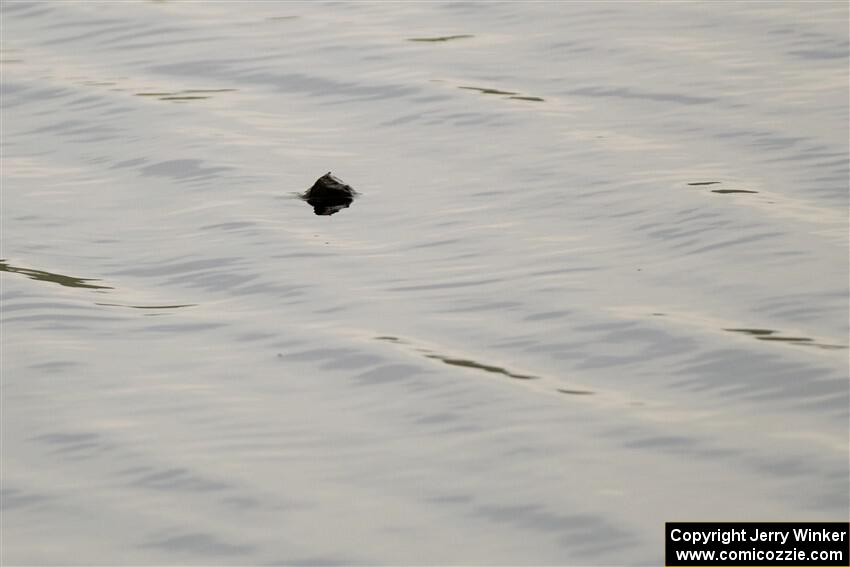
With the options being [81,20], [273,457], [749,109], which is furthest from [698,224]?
[81,20]

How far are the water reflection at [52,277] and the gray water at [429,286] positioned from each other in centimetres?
6

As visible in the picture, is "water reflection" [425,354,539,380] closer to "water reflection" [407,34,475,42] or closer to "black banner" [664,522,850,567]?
"black banner" [664,522,850,567]

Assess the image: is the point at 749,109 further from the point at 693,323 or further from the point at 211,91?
the point at 211,91

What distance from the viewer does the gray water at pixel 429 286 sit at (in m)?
5.47

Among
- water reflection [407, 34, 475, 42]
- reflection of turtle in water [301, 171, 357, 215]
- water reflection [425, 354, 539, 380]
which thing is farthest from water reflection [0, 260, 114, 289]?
water reflection [407, 34, 475, 42]

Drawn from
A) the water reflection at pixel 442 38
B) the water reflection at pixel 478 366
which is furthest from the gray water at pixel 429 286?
the water reflection at pixel 442 38

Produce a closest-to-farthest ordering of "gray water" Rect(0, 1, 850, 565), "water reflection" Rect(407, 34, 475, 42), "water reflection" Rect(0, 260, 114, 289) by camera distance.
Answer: "gray water" Rect(0, 1, 850, 565), "water reflection" Rect(0, 260, 114, 289), "water reflection" Rect(407, 34, 475, 42)

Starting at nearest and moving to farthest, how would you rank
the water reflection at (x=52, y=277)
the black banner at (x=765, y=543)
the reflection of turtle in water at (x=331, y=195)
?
the black banner at (x=765, y=543) < the water reflection at (x=52, y=277) < the reflection of turtle in water at (x=331, y=195)

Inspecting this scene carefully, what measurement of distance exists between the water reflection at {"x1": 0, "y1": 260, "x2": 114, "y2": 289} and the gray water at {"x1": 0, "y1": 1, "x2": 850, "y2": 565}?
→ 6 cm

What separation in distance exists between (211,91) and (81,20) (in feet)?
7.99

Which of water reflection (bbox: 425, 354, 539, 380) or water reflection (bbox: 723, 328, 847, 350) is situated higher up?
water reflection (bbox: 723, 328, 847, 350)

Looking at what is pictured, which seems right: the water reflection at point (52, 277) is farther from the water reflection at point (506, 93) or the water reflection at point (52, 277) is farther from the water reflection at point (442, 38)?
the water reflection at point (442, 38)

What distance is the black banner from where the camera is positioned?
5.15 meters

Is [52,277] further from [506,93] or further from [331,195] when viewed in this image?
[506,93]
